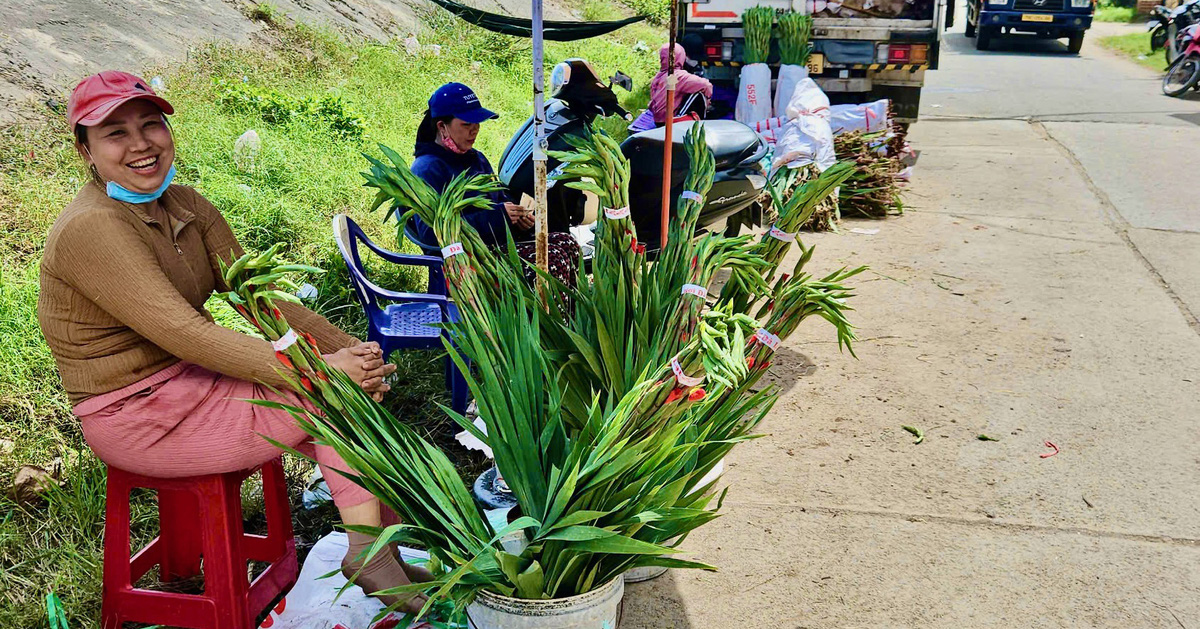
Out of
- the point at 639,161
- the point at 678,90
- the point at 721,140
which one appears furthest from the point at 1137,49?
the point at 639,161

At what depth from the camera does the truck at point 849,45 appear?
24.4 feet

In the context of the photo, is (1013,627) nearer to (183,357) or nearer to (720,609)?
(720,609)

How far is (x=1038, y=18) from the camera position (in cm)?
1758

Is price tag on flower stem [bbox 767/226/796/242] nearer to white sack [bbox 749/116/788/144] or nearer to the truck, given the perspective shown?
white sack [bbox 749/116/788/144]

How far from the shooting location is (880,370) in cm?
422

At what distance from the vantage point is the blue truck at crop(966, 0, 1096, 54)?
17281 mm

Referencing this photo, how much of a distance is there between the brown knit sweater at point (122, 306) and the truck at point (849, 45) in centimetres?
582

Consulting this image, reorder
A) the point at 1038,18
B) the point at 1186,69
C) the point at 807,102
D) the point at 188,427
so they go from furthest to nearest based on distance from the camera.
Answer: the point at 1038,18 → the point at 1186,69 → the point at 807,102 → the point at 188,427

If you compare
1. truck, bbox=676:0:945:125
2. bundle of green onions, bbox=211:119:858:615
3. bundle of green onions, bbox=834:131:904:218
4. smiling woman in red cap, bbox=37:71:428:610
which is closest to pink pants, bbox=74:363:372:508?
smiling woman in red cap, bbox=37:71:428:610

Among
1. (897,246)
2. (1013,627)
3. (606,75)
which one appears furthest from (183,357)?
(606,75)

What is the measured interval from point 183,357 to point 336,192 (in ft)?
11.0

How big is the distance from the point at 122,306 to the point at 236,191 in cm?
294

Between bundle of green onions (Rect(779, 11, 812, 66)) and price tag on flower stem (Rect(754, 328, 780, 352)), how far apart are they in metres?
5.42

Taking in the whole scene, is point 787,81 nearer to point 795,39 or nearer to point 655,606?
point 795,39
